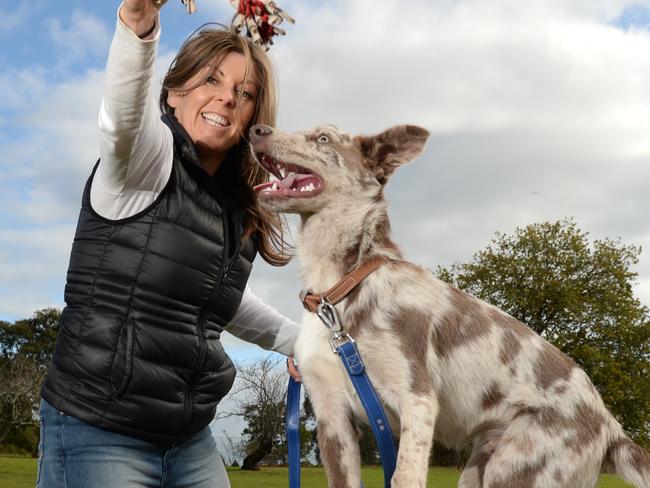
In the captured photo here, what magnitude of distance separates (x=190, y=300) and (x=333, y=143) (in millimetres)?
1404

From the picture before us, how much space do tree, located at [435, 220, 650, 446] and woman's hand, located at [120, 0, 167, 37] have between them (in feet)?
133

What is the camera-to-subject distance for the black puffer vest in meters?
4.56

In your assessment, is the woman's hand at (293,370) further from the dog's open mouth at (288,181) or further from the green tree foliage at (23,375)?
the green tree foliage at (23,375)

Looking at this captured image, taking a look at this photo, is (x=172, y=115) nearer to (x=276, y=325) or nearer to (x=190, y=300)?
(x=190, y=300)

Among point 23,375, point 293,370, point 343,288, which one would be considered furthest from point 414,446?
point 23,375

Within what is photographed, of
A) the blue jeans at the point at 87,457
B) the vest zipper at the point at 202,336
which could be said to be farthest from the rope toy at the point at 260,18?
the blue jeans at the point at 87,457

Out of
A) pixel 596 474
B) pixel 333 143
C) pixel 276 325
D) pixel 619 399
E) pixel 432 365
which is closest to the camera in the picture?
pixel 432 365

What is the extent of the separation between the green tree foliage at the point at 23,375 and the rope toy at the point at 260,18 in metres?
54.2

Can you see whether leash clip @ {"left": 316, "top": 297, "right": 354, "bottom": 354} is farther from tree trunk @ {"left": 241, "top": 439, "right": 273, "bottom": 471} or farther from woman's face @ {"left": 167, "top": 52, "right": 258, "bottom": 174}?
tree trunk @ {"left": 241, "top": 439, "right": 273, "bottom": 471}

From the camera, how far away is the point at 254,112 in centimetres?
555

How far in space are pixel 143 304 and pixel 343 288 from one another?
124cm

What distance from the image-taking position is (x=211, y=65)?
5250 millimetres

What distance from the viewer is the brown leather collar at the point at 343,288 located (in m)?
4.31

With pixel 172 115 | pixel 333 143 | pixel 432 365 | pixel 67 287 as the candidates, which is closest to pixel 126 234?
pixel 67 287
